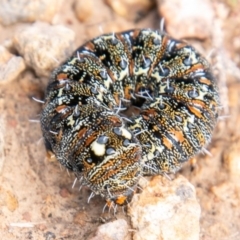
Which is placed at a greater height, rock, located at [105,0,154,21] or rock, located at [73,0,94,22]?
rock, located at [105,0,154,21]

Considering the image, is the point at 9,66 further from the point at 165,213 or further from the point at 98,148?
the point at 165,213

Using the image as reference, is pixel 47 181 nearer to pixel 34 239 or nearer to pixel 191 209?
pixel 34 239

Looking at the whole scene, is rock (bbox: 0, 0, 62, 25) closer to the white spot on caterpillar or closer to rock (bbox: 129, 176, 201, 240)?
the white spot on caterpillar

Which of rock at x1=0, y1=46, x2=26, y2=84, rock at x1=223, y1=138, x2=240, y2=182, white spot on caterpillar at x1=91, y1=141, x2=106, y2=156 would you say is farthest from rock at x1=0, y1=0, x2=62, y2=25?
rock at x1=223, y1=138, x2=240, y2=182

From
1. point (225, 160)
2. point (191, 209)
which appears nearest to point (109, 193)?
point (191, 209)

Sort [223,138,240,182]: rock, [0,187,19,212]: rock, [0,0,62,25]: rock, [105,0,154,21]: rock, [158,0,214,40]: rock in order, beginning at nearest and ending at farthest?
[0,187,19,212]: rock < [223,138,240,182]: rock < [0,0,62,25]: rock < [158,0,214,40]: rock < [105,0,154,21]: rock
